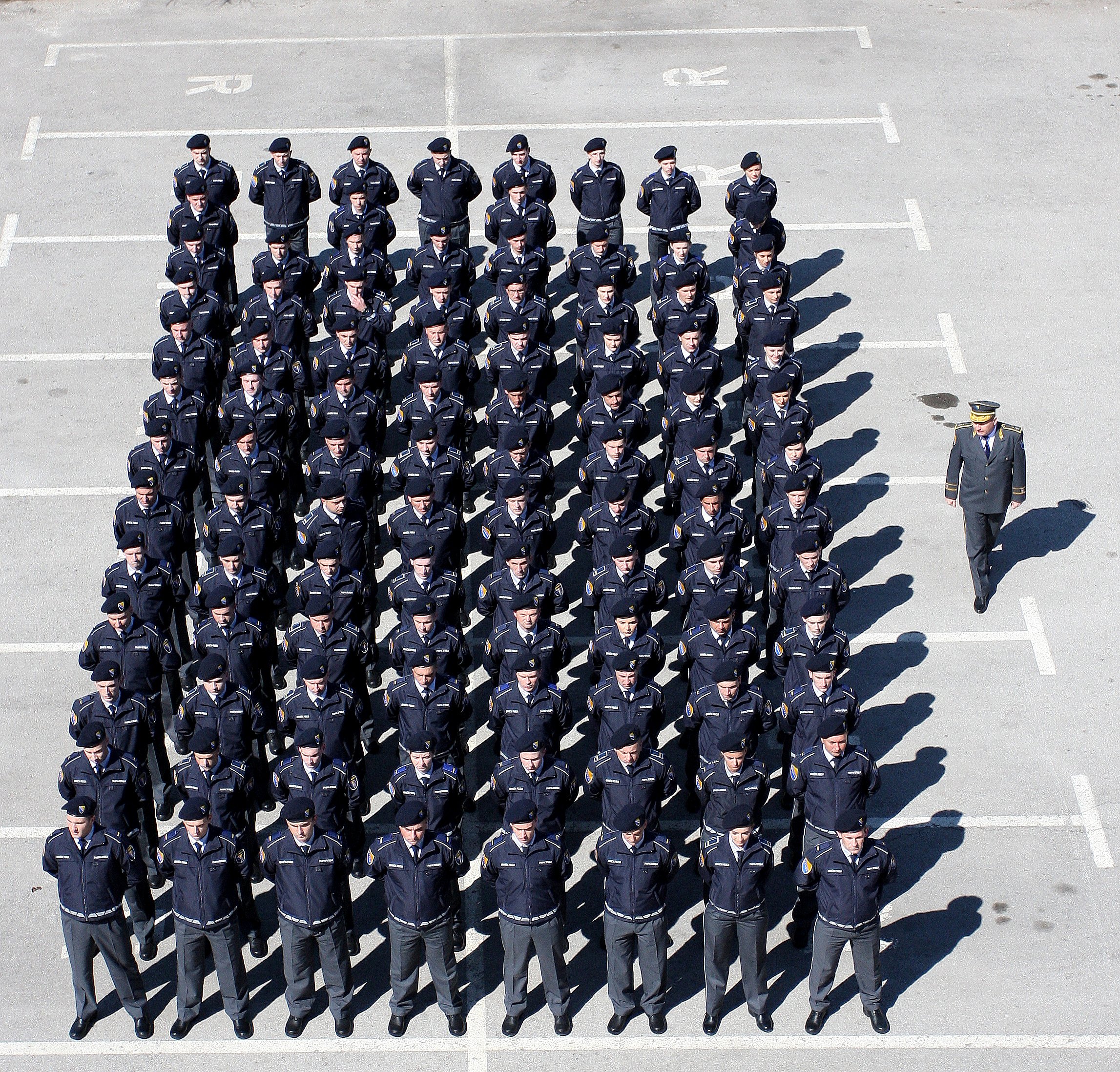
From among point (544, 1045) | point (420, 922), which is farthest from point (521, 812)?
point (544, 1045)

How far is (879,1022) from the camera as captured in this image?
12602 mm

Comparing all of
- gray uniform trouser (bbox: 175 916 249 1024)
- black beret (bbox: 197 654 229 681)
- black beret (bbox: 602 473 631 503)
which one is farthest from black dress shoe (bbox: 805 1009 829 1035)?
black beret (bbox: 197 654 229 681)

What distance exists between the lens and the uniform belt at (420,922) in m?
12.3

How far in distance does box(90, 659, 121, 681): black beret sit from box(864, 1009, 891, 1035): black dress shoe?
582 centimetres

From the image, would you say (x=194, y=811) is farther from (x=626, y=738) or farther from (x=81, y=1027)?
(x=626, y=738)

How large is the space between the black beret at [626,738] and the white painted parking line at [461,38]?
15.4m

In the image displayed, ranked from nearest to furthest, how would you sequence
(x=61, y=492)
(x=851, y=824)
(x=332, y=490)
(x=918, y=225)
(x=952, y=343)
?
(x=851, y=824)
(x=332, y=490)
(x=61, y=492)
(x=952, y=343)
(x=918, y=225)

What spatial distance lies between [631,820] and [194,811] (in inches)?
112

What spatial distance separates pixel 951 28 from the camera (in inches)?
1024

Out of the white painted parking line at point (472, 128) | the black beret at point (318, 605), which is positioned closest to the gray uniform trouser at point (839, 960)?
the black beret at point (318, 605)

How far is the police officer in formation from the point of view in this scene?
1240 cm

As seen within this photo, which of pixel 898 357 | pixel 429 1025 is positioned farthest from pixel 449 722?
pixel 898 357

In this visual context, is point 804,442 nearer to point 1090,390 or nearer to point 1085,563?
point 1085,563

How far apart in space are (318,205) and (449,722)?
10350mm
